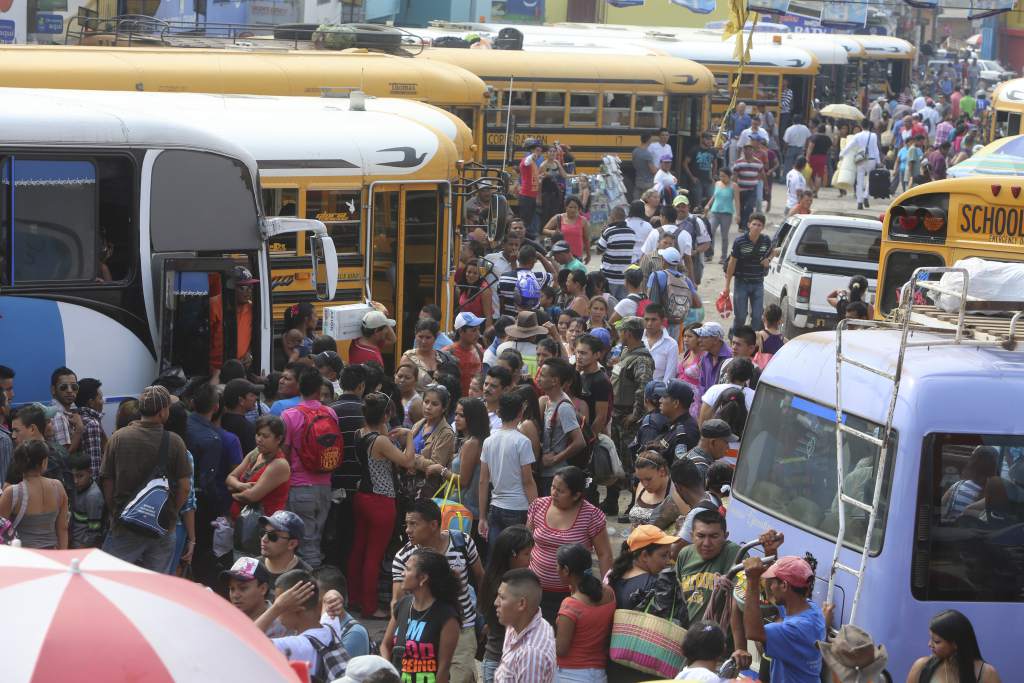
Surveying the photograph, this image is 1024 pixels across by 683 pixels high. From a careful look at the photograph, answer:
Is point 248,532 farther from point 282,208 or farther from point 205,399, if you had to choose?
point 282,208

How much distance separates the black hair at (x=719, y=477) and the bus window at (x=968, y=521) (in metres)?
2.05

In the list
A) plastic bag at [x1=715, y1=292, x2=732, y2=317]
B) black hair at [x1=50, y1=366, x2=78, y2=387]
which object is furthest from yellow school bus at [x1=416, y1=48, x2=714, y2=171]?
black hair at [x1=50, y1=366, x2=78, y2=387]

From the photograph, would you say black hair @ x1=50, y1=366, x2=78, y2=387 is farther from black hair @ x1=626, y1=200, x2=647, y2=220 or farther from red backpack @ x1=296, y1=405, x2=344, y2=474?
black hair @ x1=626, y1=200, x2=647, y2=220

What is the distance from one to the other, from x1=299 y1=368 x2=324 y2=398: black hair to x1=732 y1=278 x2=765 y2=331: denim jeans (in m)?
8.74

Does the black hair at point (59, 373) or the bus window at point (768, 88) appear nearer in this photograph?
the black hair at point (59, 373)

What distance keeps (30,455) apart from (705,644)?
3.63m

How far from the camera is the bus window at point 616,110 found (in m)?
25.3

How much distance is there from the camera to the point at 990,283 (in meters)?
7.77

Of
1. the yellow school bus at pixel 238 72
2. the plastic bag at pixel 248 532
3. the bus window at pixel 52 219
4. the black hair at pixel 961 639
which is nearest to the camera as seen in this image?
the black hair at pixel 961 639

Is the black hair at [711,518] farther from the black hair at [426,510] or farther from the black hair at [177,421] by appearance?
the black hair at [177,421]

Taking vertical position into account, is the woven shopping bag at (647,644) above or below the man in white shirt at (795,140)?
above

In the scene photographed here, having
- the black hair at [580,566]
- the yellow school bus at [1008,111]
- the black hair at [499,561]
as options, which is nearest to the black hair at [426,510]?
the black hair at [499,561]

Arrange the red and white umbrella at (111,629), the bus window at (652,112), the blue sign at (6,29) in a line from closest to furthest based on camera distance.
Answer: the red and white umbrella at (111,629) → the bus window at (652,112) → the blue sign at (6,29)

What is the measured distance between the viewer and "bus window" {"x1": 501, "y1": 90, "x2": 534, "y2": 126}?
79.9 ft
